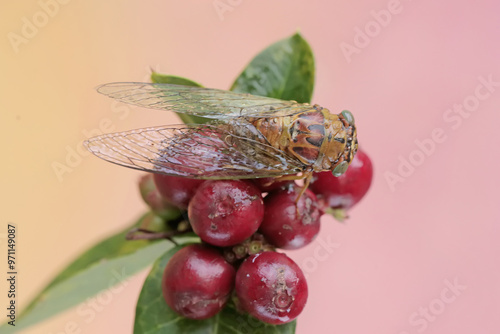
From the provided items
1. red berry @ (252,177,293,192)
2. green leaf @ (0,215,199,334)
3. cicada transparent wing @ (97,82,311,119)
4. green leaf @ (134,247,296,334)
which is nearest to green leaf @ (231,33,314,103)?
cicada transparent wing @ (97,82,311,119)

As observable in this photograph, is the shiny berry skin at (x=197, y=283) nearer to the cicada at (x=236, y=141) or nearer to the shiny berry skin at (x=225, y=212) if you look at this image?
the shiny berry skin at (x=225, y=212)

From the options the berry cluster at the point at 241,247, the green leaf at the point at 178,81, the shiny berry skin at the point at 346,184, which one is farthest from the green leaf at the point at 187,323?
the green leaf at the point at 178,81

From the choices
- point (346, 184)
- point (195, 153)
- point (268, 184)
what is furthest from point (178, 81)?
point (346, 184)

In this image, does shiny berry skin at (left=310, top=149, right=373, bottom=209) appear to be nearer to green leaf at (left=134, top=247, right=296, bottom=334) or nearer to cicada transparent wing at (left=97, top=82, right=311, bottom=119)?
cicada transparent wing at (left=97, top=82, right=311, bottom=119)

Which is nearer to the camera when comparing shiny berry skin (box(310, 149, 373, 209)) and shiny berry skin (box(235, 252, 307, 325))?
shiny berry skin (box(235, 252, 307, 325))

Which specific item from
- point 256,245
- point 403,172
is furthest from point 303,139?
point 403,172

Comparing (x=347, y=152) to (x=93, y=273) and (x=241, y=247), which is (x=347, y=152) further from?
(x=93, y=273)

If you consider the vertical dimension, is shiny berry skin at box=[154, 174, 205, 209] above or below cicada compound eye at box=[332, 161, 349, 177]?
below
